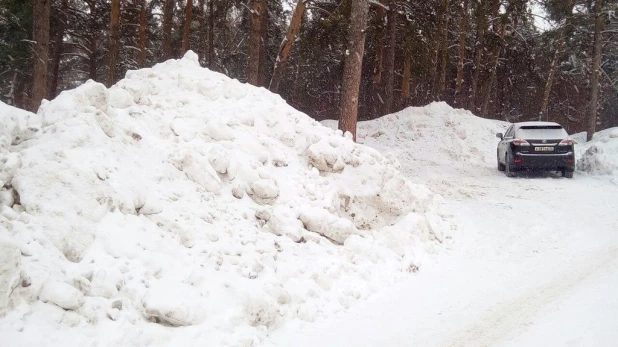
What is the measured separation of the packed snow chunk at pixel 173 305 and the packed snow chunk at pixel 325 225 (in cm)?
242

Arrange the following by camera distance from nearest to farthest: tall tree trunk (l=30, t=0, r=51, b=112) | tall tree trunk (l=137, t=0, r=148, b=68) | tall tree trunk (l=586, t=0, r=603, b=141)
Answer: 1. tall tree trunk (l=30, t=0, r=51, b=112)
2. tall tree trunk (l=137, t=0, r=148, b=68)
3. tall tree trunk (l=586, t=0, r=603, b=141)

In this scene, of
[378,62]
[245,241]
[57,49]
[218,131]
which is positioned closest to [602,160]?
[378,62]

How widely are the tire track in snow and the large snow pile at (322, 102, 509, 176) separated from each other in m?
10.1

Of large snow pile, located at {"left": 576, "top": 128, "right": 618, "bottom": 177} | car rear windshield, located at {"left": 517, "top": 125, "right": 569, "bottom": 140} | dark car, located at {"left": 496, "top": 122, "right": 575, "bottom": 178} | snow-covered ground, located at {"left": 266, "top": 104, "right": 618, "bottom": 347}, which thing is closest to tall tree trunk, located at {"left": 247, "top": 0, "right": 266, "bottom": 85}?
snow-covered ground, located at {"left": 266, "top": 104, "right": 618, "bottom": 347}

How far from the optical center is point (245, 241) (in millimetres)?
6027

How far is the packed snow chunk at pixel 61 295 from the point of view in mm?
4055

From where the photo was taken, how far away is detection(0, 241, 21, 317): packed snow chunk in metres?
3.85

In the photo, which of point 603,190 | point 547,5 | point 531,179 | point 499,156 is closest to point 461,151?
point 499,156

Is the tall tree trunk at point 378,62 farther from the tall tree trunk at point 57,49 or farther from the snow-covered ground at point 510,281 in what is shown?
the tall tree trunk at point 57,49

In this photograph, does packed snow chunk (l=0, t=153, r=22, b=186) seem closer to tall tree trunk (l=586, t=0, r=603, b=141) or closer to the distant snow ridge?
the distant snow ridge

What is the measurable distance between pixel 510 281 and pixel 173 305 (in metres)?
4.56

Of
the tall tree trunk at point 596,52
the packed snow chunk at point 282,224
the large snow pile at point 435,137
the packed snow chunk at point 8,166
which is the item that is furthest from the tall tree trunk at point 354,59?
the tall tree trunk at point 596,52

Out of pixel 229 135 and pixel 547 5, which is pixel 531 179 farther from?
pixel 547 5

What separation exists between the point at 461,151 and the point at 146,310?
16.9 metres
